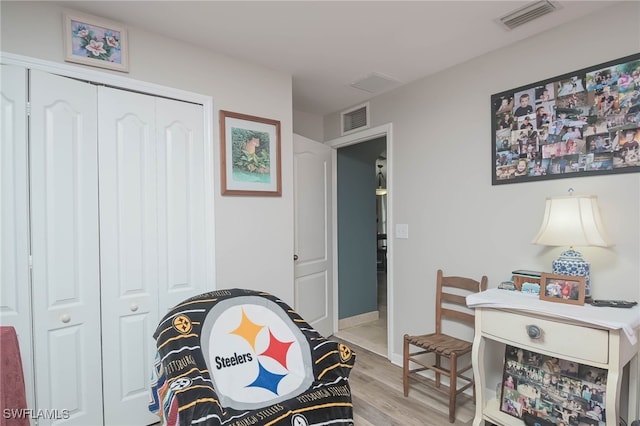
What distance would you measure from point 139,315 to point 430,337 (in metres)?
2.02

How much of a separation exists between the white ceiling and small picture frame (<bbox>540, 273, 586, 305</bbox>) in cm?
134

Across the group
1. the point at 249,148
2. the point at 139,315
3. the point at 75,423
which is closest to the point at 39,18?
the point at 249,148

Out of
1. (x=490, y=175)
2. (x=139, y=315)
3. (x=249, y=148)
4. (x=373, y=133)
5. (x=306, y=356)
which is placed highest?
(x=373, y=133)

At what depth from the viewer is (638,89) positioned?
1.72 metres

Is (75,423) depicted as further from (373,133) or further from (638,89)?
(638,89)

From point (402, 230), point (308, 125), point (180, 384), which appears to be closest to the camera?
point (180, 384)

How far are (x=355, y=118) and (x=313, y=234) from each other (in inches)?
50.9

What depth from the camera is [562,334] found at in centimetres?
160

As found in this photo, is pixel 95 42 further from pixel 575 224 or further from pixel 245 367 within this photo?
pixel 575 224

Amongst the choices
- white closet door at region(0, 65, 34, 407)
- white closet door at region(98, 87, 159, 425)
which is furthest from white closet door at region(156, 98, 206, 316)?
white closet door at region(0, 65, 34, 407)

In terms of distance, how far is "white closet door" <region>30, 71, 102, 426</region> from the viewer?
171 cm

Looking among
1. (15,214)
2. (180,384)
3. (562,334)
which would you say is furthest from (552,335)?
(15,214)

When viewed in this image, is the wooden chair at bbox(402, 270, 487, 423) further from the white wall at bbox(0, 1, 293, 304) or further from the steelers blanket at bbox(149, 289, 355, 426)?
the white wall at bbox(0, 1, 293, 304)

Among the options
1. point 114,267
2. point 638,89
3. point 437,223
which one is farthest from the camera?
point 437,223
